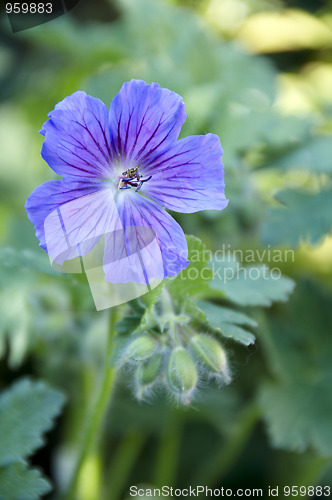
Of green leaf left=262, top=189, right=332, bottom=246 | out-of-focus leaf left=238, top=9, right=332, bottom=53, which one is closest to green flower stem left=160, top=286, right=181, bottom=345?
green leaf left=262, top=189, right=332, bottom=246

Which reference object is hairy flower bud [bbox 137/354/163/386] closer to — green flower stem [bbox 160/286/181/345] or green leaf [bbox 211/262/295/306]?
green flower stem [bbox 160/286/181/345]

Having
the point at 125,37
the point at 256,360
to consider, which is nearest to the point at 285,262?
the point at 256,360

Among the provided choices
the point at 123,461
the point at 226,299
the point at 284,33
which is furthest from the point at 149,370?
the point at 284,33

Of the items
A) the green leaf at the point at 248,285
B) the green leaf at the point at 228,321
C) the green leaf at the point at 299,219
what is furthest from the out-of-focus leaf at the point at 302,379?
the green leaf at the point at 228,321

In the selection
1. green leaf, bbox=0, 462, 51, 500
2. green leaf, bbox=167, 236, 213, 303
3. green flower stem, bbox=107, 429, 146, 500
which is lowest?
green flower stem, bbox=107, 429, 146, 500

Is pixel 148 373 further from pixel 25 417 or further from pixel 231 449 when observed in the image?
pixel 231 449
